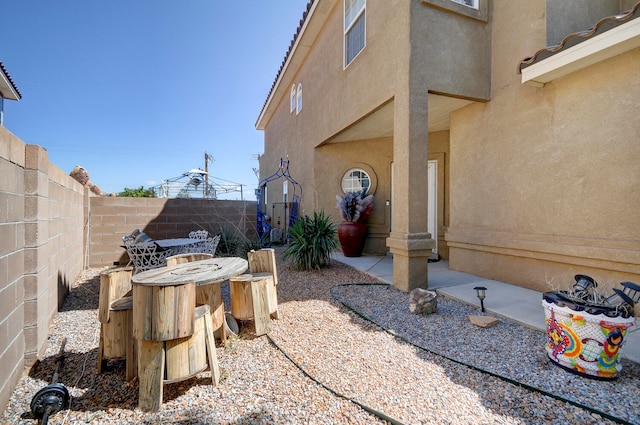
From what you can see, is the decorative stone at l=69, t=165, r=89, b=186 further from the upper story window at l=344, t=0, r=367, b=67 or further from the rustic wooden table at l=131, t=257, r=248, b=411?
the rustic wooden table at l=131, t=257, r=248, b=411

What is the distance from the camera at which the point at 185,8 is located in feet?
25.3

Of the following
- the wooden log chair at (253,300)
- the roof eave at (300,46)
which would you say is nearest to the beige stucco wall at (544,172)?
the wooden log chair at (253,300)

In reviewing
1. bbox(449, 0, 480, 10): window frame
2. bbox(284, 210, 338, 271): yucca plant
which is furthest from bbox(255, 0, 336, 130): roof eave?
bbox(284, 210, 338, 271): yucca plant

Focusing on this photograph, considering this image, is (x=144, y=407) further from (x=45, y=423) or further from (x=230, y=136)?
(x=230, y=136)

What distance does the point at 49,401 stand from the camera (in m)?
1.79

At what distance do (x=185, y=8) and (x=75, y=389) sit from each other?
899 centimetres

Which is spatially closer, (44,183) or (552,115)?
(44,183)

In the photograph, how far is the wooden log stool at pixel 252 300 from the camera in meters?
3.10

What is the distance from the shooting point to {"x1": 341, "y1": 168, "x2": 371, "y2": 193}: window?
789 centimetres

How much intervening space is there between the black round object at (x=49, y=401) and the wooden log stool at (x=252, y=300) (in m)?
1.51

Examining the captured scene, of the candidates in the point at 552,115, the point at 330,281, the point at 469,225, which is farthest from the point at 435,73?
the point at 330,281

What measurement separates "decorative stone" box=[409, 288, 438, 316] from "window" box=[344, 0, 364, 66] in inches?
200

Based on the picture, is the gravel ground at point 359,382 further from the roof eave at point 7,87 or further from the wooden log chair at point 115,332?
the roof eave at point 7,87

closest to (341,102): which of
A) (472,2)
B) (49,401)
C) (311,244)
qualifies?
(472,2)
